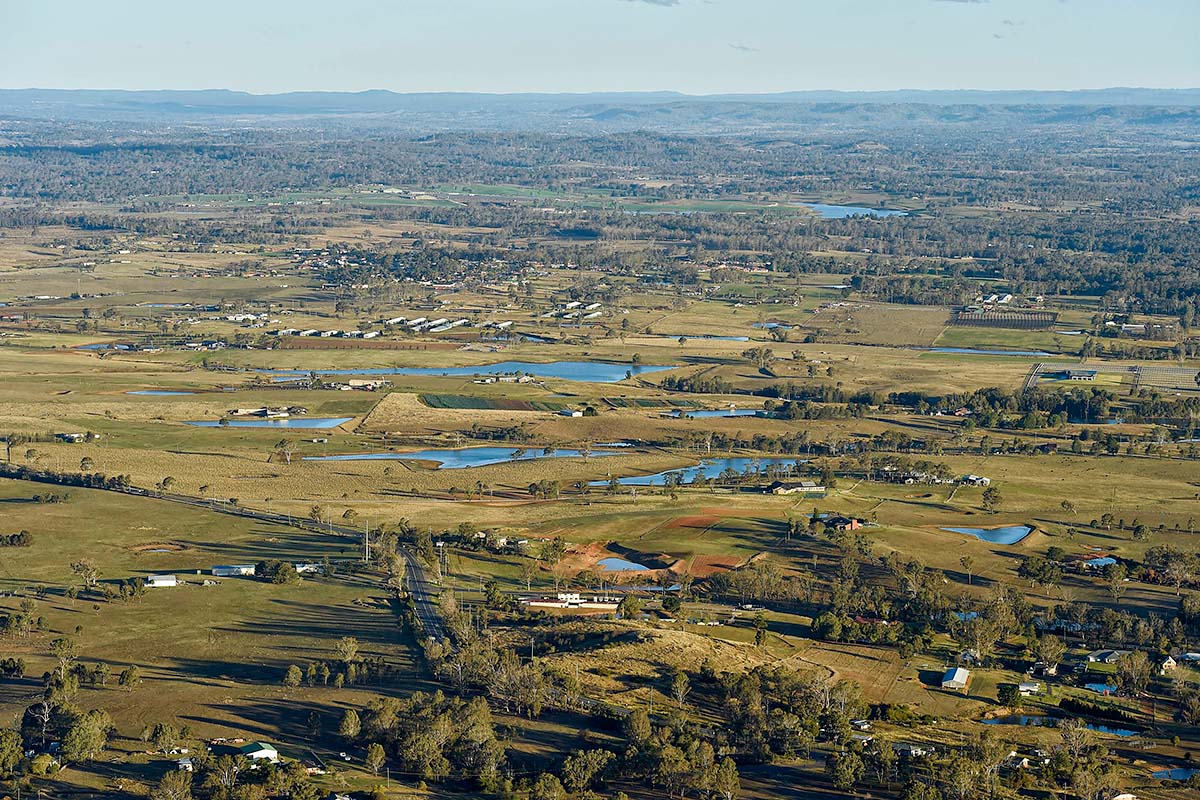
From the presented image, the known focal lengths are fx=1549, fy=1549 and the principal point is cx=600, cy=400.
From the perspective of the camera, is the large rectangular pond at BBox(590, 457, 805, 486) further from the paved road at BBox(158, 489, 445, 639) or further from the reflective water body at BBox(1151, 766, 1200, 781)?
the reflective water body at BBox(1151, 766, 1200, 781)

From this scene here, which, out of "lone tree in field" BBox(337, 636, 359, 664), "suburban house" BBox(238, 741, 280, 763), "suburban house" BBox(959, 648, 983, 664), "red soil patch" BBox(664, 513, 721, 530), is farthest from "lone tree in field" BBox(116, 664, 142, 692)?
"suburban house" BBox(959, 648, 983, 664)

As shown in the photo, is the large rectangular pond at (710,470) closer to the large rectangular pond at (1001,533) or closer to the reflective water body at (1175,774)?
the large rectangular pond at (1001,533)

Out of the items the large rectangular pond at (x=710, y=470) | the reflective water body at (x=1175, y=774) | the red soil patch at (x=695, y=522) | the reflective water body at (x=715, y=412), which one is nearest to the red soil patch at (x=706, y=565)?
the red soil patch at (x=695, y=522)

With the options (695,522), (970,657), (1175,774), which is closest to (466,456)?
(695,522)

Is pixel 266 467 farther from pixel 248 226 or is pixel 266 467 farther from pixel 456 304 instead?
pixel 248 226

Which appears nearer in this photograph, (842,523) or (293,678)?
(293,678)

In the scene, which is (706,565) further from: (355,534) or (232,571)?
(232,571)
